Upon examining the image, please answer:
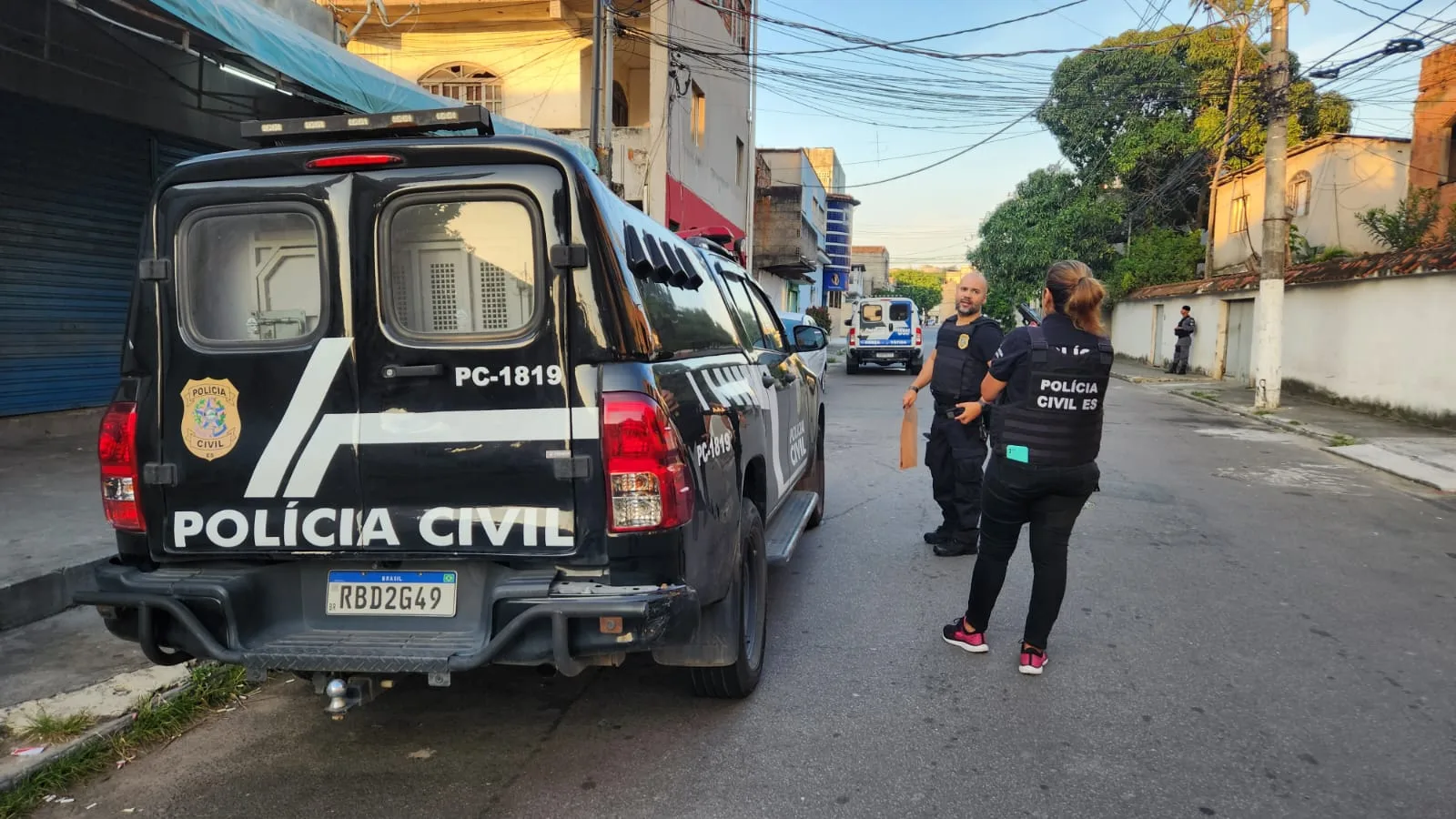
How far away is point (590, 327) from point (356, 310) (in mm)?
763

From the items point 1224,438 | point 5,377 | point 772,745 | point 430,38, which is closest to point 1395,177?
point 1224,438

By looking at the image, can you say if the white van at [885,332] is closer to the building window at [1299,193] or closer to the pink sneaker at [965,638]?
the building window at [1299,193]

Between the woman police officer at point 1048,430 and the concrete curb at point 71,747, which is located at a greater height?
the woman police officer at point 1048,430

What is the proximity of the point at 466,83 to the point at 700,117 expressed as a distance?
5.53m

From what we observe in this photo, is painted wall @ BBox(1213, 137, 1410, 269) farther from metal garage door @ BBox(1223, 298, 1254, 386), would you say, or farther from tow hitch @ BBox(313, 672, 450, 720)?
tow hitch @ BBox(313, 672, 450, 720)

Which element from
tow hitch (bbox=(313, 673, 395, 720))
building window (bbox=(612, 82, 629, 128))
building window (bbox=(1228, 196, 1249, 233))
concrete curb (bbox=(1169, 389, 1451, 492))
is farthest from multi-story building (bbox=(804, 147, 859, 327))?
tow hitch (bbox=(313, 673, 395, 720))

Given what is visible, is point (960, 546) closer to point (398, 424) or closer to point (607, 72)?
point (398, 424)

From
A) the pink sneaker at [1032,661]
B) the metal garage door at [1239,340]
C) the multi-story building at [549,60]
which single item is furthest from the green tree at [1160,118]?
the pink sneaker at [1032,661]

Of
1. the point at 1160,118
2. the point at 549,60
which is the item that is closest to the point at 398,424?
the point at 549,60

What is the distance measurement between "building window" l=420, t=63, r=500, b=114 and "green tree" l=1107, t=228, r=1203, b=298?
21486mm

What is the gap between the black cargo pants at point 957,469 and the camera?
5723 mm

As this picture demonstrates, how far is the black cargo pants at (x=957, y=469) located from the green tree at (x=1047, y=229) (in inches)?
1008

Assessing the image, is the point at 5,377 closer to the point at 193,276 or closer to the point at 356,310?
the point at 193,276

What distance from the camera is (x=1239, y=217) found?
26.0m
